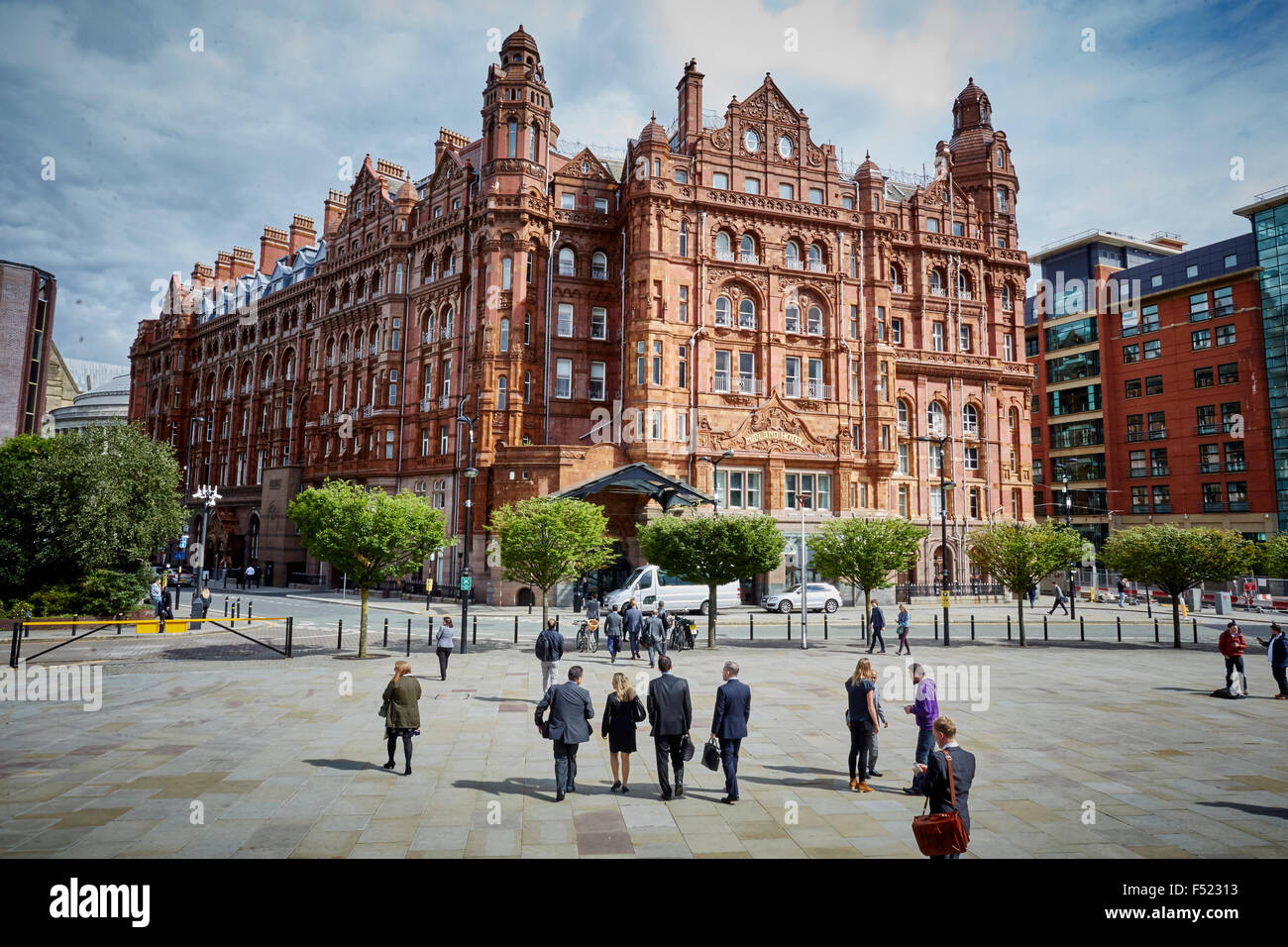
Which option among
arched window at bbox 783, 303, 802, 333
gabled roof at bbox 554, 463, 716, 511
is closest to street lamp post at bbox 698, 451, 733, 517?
gabled roof at bbox 554, 463, 716, 511

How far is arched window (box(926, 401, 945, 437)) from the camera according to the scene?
171 ft

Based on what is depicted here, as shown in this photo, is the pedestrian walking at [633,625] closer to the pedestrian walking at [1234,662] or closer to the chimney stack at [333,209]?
the pedestrian walking at [1234,662]

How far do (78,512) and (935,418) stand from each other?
4976cm

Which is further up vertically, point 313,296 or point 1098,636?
point 313,296

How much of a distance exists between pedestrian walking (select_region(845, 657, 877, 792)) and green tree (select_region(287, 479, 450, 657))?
14.7 meters

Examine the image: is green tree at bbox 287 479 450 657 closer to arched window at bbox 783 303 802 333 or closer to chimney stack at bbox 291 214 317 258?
arched window at bbox 783 303 802 333

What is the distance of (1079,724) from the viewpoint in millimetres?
13023

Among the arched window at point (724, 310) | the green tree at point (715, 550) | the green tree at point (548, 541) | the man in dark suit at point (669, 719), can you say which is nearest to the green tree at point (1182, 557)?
the green tree at point (715, 550)

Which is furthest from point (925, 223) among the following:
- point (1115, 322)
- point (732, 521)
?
point (732, 521)

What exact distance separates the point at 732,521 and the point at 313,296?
4820 centimetres

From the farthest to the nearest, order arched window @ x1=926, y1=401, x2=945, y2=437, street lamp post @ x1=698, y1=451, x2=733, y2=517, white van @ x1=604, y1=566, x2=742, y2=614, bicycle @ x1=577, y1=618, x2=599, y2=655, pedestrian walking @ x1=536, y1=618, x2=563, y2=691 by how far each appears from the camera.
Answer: arched window @ x1=926, y1=401, x2=945, y2=437 < street lamp post @ x1=698, y1=451, x2=733, y2=517 < white van @ x1=604, y1=566, x2=742, y2=614 < bicycle @ x1=577, y1=618, x2=599, y2=655 < pedestrian walking @ x1=536, y1=618, x2=563, y2=691

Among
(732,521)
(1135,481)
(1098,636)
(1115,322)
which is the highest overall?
(1115,322)

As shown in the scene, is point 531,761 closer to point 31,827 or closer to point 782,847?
point 782,847
